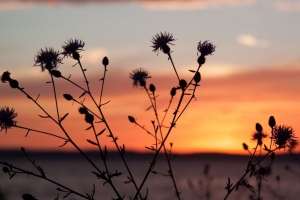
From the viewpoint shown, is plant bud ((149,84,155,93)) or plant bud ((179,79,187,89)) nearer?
plant bud ((179,79,187,89))

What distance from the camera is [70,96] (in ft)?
18.4

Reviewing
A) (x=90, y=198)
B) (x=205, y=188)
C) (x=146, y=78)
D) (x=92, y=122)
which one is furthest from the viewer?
(x=205, y=188)

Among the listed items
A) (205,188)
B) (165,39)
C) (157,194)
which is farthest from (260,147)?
(157,194)

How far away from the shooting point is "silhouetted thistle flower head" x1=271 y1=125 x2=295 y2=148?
17.9ft

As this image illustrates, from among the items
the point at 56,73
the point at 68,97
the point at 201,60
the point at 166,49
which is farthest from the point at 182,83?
the point at 56,73

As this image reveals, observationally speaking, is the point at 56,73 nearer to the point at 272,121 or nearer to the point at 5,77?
the point at 5,77

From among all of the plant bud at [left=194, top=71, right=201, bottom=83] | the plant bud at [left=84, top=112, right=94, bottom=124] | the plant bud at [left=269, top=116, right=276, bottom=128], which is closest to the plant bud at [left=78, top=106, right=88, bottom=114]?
the plant bud at [left=84, top=112, right=94, bottom=124]

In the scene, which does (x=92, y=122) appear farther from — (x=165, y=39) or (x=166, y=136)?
(x=165, y=39)

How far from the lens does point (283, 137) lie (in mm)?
5477

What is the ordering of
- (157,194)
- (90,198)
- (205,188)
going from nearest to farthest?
(90,198), (205,188), (157,194)

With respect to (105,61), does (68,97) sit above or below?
below

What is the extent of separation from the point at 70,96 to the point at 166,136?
0.88 metres

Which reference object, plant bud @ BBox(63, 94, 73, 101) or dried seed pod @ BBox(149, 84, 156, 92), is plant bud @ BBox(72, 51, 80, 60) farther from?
dried seed pod @ BBox(149, 84, 156, 92)

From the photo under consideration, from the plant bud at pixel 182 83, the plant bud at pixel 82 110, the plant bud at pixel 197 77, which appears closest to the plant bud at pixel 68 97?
the plant bud at pixel 82 110
